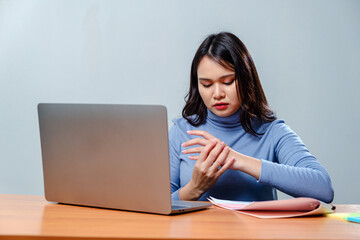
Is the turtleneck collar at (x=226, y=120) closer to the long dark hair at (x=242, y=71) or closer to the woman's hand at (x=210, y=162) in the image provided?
the long dark hair at (x=242, y=71)

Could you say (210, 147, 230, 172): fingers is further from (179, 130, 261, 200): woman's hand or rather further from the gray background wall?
the gray background wall

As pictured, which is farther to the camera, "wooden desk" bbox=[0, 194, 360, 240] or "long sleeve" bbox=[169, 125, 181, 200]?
"long sleeve" bbox=[169, 125, 181, 200]

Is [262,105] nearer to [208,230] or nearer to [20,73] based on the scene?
[208,230]

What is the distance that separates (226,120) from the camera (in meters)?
1.64

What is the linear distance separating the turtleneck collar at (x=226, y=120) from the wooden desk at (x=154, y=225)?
25.3 inches

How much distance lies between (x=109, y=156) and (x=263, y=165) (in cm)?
47

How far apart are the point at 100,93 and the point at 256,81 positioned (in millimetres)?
1280

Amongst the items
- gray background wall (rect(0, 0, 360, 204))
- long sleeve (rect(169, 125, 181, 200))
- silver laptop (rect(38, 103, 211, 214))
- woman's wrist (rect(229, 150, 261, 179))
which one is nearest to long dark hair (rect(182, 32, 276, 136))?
long sleeve (rect(169, 125, 181, 200))

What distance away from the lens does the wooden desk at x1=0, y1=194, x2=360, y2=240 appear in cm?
74

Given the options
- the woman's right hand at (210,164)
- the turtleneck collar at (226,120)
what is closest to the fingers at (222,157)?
the woman's right hand at (210,164)

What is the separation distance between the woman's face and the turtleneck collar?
7cm

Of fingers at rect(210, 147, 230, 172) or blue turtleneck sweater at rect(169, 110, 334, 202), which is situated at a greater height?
fingers at rect(210, 147, 230, 172)

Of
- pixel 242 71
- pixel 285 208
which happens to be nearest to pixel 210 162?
pixel 285 208

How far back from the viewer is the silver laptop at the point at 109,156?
35.0 inches
